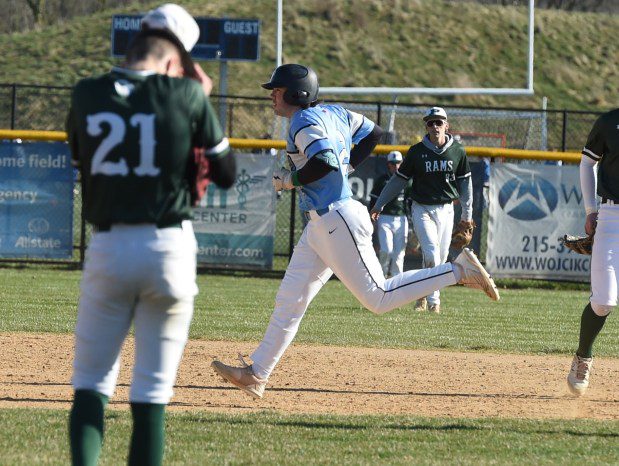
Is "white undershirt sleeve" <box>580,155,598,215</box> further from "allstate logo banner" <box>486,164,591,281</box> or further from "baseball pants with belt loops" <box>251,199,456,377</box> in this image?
"allstate logo banner" <box>486,164,591,281</box>

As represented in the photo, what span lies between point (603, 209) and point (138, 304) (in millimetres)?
3829

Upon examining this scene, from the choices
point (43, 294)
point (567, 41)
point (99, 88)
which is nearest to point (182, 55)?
point (99, 88)

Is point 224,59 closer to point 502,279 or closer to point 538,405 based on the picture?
point 502,279

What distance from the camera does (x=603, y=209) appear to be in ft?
23.0

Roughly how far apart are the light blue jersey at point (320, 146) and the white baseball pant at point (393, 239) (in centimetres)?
879

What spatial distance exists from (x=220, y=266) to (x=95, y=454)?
1331 cm

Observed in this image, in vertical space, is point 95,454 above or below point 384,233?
above

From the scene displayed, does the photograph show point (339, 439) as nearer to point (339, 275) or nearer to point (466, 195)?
point (339, 275)

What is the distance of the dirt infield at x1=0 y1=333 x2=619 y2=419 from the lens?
7156 mm

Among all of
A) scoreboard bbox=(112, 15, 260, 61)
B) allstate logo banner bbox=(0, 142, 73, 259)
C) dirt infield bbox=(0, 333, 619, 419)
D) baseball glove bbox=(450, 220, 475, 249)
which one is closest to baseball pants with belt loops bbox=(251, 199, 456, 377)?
dirt infield bbox=(0, 333, 619, 419)

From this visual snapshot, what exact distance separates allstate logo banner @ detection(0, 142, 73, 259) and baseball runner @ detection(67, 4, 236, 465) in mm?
13291

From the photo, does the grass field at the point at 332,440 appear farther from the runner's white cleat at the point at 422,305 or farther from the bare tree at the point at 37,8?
the bare tree at the point at 37,8

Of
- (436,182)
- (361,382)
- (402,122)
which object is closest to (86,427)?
(361,382)

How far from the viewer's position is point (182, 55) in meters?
4.12
